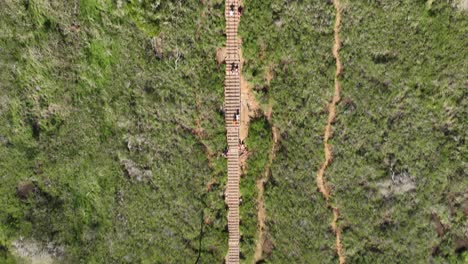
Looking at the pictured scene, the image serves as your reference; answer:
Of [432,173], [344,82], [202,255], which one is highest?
[344,82]

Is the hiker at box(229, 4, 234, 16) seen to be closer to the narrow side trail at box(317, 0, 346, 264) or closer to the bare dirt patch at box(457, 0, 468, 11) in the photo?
the narrow side trail at box(317, 0, 346, 264)

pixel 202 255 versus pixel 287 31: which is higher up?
pixel 287 31

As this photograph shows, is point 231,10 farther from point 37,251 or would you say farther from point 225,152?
point 37,251

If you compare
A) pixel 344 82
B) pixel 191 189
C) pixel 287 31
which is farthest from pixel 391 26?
pixel 191 189

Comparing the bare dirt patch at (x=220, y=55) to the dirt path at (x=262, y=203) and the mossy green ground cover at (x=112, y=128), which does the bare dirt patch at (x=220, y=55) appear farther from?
the dirt path at (x=262, y=203)

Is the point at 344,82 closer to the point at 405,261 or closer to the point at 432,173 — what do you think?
the point at 432,173

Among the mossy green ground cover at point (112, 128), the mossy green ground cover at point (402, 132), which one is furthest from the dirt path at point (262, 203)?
the mossy green ground cover at point (402, 132)
